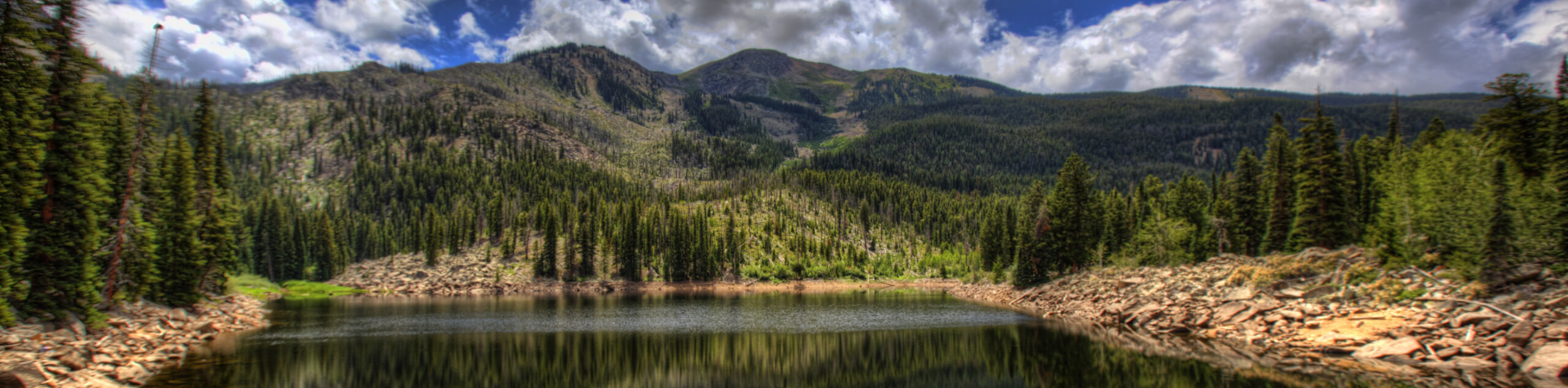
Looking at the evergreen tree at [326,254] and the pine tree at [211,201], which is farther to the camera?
the evergreen tree at [326,254]

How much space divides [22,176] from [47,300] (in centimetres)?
729

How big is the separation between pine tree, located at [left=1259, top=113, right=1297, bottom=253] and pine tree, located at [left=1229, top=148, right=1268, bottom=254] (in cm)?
313

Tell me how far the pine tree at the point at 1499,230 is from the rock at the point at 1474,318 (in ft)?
13.9

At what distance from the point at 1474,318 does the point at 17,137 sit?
219 feet

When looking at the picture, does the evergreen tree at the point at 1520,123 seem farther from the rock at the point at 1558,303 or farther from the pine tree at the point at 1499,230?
the rock at the point at 1558,303

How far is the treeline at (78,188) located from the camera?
3097 cm

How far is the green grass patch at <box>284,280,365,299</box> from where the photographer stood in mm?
104125

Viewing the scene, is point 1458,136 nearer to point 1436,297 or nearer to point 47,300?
point 1436,297

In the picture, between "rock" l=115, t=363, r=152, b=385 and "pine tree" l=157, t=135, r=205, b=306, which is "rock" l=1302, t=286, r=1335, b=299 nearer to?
"rock" l=115, t=363, r=152, b=385

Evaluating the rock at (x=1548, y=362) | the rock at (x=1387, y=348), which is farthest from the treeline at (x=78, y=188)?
the rock at (x=1548, y=362)

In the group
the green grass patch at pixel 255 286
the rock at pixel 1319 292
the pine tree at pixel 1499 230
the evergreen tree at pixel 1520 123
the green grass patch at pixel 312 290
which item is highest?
the evergreen tree at pixel 1520 123

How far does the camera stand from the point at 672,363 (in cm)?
3647

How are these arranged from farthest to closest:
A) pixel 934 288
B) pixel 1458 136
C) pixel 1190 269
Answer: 1. pixel 934 288
2. pixel 1190 269
3. pixel 1458 136

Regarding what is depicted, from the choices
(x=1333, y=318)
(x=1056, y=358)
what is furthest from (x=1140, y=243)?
(x=1056, y=358)
